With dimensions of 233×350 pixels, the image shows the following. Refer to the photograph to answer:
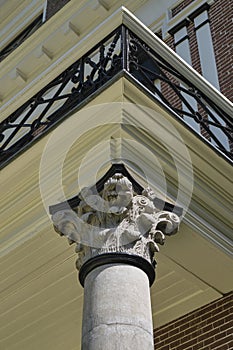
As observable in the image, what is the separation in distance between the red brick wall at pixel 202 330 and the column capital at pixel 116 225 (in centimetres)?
168

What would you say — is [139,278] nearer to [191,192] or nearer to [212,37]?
[191,192]

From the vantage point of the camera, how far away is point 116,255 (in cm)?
552

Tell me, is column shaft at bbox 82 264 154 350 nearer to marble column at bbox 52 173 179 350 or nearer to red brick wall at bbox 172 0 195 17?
marble column at bbox 52 173 179 350

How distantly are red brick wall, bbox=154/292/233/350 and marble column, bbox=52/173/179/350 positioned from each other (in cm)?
171

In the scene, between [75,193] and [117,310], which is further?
[75,193]

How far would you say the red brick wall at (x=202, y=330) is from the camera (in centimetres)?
725

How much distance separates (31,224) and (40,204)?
0.23 metres

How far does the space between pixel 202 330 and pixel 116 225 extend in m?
2.19

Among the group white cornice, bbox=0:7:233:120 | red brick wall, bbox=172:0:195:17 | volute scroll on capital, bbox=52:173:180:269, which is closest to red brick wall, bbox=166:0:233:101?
red brick wall, bbox=172:0:195:17

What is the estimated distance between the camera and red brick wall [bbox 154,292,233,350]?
23.8 feet

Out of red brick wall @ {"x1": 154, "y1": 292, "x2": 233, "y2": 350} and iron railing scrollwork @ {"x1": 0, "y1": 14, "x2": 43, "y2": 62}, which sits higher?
iron railing scrollwork @ {"x1": 0, "y1": 14, "x2": 43, "y2": 62}

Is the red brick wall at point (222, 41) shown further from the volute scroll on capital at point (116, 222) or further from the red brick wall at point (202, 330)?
the volute scroll on capital at point (116, 222)

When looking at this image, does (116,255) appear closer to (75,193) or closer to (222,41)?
(75,193)

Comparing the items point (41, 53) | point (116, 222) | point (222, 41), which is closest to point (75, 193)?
point (116, 222)
